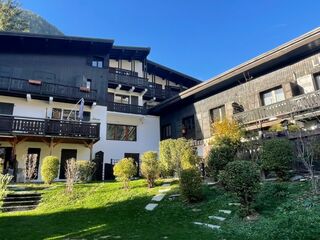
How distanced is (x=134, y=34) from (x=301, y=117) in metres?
18.6

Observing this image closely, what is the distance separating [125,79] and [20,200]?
15837mm

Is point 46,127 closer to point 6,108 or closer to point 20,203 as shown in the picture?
point 6,108

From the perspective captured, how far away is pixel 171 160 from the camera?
48.2 feet

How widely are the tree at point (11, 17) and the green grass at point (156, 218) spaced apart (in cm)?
3130

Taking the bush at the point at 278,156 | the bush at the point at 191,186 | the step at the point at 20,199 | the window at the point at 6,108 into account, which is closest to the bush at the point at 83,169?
the step at the point at 20,199

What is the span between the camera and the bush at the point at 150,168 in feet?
44.9

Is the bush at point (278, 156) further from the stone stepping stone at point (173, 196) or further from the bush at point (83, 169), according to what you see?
the bush at point (83, 169)

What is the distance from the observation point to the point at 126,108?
25938mm

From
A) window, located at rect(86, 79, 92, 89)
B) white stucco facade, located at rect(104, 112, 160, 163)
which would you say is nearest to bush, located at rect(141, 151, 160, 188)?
white stucco facade, located at rect(104, 112, 160, 163)

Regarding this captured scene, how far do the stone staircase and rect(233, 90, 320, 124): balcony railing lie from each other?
40.8ft

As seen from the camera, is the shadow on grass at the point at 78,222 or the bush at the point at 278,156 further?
the bush at the point at 278,156

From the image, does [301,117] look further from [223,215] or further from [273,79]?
[223,215]

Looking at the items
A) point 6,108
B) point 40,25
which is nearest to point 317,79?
point 6,108

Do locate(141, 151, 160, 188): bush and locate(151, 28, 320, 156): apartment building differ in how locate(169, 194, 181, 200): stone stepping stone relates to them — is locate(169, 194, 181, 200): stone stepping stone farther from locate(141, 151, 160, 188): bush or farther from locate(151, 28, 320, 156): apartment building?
locate(151, 28, 320, 156): apartment building
